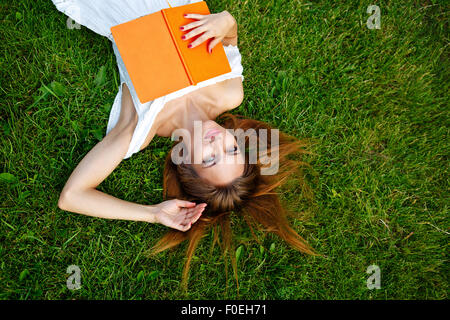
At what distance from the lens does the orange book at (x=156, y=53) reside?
1897mm

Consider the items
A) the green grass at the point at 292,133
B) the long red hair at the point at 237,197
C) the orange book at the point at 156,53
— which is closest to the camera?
the orange book at the point at 156,53

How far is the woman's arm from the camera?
2139 millimetres

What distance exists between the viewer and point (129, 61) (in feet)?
6.24

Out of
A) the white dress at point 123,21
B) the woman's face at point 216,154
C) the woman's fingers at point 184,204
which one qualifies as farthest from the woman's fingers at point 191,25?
the woman's fingers at point 184,204

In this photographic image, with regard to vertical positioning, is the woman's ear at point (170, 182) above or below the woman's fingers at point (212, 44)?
below

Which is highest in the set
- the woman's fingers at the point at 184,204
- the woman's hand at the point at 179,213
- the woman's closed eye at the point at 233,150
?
the woman's closed eye at the point at 233,150

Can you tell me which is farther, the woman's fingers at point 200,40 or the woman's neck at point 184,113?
the woman's neck at point 184,113

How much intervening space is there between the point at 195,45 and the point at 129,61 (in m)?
0.41

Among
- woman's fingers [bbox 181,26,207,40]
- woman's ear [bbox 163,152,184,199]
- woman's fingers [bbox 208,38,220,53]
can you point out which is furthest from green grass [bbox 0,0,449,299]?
woman's fingers [bbox 181,26,207,40]

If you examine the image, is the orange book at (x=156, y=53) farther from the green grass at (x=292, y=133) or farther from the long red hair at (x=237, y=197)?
the green grass at (x=292, y=133)

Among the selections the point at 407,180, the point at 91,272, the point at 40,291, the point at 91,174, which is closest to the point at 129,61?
the point at 91,174

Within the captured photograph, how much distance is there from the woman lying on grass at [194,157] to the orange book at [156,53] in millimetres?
91

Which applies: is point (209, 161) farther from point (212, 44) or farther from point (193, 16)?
point (193, 16)

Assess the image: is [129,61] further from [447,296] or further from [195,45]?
[447,296]
